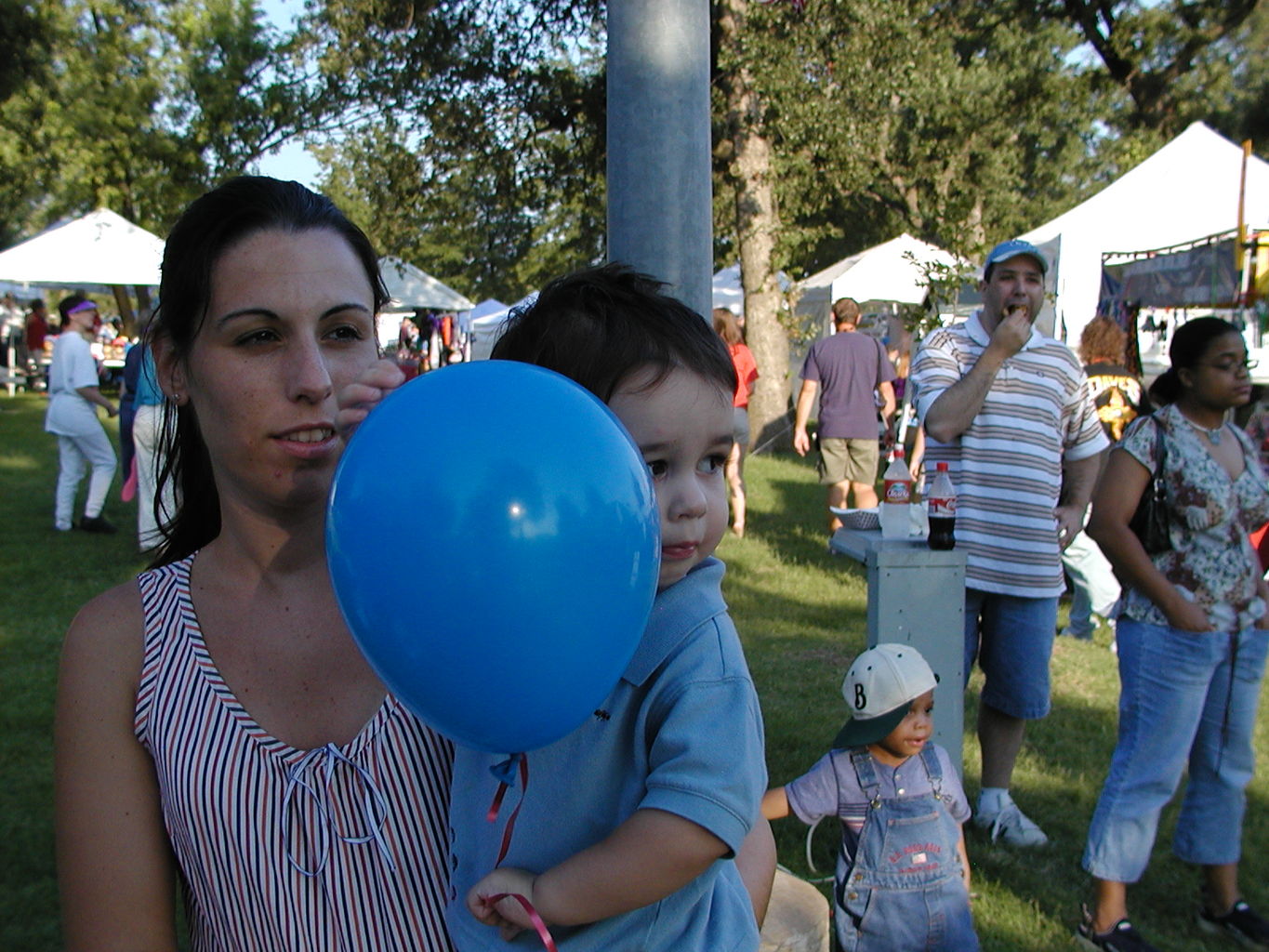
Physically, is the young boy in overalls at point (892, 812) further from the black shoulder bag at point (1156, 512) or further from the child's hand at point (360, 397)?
the child's hand at point (360, 397)

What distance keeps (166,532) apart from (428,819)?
81 centimetres

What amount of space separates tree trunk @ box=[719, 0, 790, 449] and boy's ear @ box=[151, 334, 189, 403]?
529 inches

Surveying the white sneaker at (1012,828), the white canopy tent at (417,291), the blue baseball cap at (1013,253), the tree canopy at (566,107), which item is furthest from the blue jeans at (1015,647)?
the white canopy tent at (417,291)

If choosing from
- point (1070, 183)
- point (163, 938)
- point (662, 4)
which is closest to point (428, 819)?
point (163, 938)

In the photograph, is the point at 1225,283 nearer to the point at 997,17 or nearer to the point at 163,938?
the point at 163,938

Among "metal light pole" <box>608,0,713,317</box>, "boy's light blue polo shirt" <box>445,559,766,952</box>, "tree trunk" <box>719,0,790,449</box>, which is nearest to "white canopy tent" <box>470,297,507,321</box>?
"tree trunk" <box>719,0,790,449</box>

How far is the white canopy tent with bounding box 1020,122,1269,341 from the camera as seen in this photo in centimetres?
1047

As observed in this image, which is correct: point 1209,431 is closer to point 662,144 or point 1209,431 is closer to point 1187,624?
point 1187,624

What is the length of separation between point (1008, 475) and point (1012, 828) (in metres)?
1.55

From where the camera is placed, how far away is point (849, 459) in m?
10.1

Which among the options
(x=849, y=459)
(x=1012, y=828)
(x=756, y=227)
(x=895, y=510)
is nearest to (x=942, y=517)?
(x=895, y=510)

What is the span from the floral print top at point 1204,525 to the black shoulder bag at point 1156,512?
0.02 m

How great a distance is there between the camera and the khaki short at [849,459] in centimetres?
998

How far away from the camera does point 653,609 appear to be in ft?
4.65
